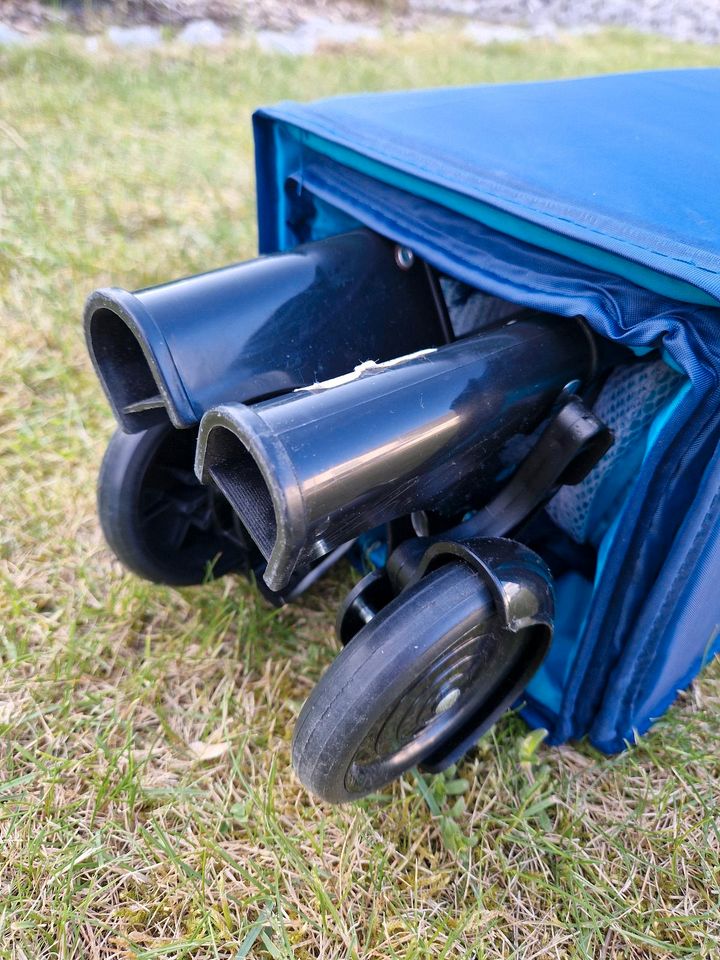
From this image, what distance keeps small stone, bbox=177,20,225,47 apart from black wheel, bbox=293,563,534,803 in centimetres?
471

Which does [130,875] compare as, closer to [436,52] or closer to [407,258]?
[407,258]

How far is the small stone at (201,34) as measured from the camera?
14.9 ft

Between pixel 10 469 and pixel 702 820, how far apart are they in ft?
5.14

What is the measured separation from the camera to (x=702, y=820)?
1073mm

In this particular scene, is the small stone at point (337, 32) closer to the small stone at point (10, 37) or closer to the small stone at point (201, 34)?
the small stone at point (201, 34)

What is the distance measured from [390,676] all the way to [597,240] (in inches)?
23.2

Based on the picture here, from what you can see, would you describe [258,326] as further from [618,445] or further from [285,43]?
[285,43]

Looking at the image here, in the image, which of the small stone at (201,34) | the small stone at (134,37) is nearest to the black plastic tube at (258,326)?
the small stone at (134,37)

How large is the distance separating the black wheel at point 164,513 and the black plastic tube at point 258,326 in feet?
0.33

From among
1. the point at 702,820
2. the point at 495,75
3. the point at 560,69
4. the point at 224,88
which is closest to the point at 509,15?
the point at 560,69

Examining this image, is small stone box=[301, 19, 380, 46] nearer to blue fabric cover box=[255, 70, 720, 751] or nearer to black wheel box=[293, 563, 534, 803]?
blue fabric cover box=[255, 70, 720, 751]

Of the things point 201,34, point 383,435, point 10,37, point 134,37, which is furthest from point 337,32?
point 383,435

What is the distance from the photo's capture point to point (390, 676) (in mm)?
837

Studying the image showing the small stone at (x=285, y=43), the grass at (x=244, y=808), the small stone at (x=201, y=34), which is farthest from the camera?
the small stone at (x=285, y=43)
